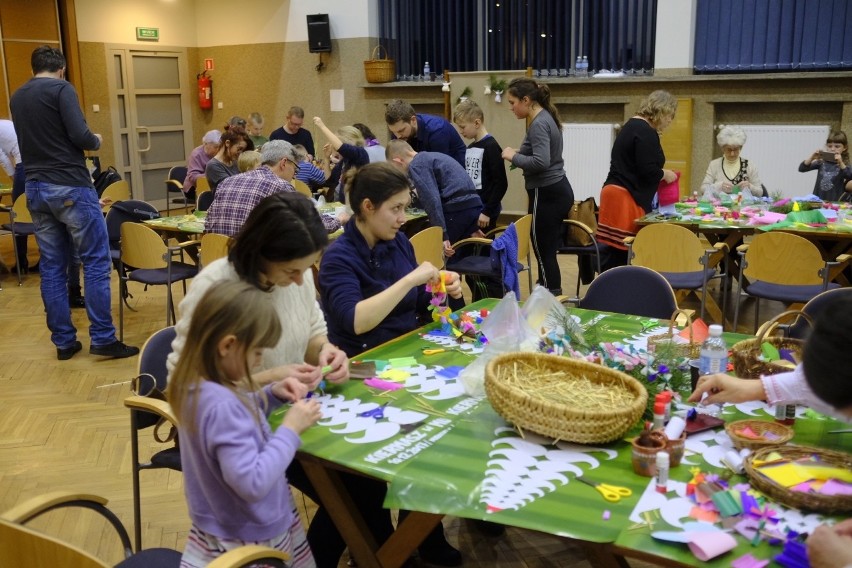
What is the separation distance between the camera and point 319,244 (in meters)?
2.32

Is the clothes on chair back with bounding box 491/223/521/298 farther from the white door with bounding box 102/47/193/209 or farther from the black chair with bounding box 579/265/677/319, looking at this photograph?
the white door with bounding box 102/47/193/209

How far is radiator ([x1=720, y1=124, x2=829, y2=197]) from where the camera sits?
7.78m

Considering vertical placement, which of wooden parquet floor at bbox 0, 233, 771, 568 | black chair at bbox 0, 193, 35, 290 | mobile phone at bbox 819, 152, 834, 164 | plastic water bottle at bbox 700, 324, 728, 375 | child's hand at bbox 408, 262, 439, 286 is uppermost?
mobile phone at bbox 819, 152, 834, 164

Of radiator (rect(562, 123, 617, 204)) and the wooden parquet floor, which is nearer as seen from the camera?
the wooden parquet floor

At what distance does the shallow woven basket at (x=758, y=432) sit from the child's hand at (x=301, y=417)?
104 centimetres

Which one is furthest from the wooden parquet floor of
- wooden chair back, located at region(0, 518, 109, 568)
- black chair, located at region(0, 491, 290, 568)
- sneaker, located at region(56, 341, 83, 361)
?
wooden chair back, located at region(0, 518, 109, 568)

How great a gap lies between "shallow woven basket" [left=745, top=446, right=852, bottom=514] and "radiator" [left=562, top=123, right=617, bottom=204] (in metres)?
7.13

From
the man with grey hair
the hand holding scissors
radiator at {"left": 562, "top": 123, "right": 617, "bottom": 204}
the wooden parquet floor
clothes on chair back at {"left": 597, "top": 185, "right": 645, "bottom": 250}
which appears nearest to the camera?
the hand holding scissors

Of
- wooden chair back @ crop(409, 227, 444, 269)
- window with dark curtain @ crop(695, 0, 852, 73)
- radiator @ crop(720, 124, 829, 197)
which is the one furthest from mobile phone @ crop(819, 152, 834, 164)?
wooden chair back @ crop(409, 227, 444, 269)

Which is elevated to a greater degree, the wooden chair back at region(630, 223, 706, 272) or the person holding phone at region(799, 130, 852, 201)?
the person holding phone at region(799, 130, 852, 201)

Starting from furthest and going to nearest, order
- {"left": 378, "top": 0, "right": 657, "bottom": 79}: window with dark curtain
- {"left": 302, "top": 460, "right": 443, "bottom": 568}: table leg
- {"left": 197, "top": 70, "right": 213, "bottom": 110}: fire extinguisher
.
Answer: {"left": 197, "top": 70, "right": 213, "bottom": 110}: fire extinguisher < {"left": 378, "top": 0, "right": 657, "bottom": 79}: window with dark curtain < {"left": 302, "top": 460, "right": 443, "bottom": 568}: table leg

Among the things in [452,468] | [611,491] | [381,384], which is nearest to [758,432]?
[611,491]

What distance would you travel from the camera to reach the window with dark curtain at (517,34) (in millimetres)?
8555

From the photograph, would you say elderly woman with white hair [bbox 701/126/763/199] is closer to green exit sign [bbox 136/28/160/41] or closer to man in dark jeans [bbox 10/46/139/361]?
man in dark jeans [bbox 10/46/139/361]
